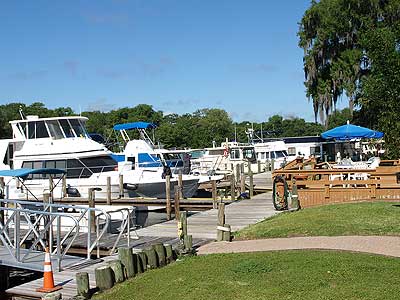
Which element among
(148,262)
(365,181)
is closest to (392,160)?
(365,181)

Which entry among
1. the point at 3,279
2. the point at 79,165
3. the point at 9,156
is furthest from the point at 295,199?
the point at 9,156

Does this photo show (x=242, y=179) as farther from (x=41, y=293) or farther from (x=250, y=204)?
(x=41, y=293)

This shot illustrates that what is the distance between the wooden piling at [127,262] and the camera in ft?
33.7

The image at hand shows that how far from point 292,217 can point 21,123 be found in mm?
18453

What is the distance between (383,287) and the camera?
8.02m

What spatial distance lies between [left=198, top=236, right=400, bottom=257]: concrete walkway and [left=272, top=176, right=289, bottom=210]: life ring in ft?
17.2

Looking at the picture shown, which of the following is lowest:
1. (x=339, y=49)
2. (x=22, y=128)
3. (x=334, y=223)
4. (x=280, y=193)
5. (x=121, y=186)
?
(x=334, y=223)

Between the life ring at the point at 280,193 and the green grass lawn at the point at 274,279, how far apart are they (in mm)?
7469

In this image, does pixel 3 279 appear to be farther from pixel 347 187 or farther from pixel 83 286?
pixel 347 187

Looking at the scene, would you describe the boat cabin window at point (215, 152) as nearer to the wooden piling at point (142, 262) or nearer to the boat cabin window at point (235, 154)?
the boat cabin window at point (235, 154)

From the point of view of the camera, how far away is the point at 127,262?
1030cm

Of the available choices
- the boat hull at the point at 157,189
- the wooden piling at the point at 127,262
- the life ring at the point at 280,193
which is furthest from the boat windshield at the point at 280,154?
the wooden piling at the point at 127,262

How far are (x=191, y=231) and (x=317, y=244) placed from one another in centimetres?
471

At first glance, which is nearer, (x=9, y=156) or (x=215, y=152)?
(x=9, y=156)
